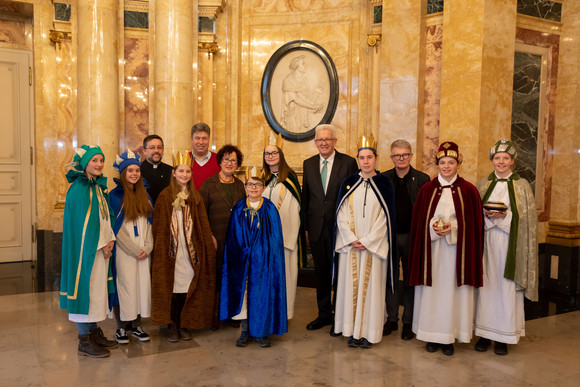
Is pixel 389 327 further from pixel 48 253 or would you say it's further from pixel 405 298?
pixel 48 253

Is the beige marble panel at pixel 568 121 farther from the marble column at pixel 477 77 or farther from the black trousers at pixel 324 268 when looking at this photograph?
the black trousers at pixel 324 268

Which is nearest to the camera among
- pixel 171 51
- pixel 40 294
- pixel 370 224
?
pixel 370 224

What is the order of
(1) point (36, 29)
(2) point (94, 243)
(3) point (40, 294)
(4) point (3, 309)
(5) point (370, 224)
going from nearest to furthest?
(2) point (94, 243), (5) point (370, 224), (4) point (3, 309), (3) point (40, 294), (1) point (36, 29)

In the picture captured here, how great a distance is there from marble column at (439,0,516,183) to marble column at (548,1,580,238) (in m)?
1.25

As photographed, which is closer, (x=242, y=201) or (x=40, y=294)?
(x=242, y=201)

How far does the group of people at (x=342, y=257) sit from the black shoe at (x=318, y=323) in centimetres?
41

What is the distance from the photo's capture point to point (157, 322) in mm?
4465

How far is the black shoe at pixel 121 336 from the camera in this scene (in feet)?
14.7

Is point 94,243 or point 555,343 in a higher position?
point 94,243

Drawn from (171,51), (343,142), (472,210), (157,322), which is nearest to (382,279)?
(472,210)

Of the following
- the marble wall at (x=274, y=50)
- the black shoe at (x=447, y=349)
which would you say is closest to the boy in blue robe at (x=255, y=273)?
the black shoe at (x=447, y=349)

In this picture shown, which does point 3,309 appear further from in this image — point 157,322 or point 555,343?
point 555,343

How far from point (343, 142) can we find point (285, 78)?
1.42 meters

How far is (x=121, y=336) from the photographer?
177 inches
